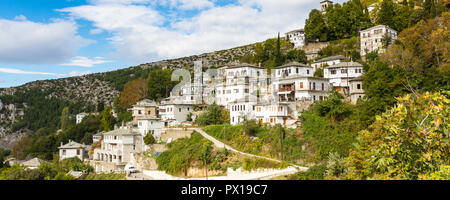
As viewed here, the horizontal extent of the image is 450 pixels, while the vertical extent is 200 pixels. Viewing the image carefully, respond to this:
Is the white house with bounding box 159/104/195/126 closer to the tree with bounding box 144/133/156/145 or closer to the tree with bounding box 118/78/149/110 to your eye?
the tree with bounding box 144/133/156/145

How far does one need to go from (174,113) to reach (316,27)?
35523 mm

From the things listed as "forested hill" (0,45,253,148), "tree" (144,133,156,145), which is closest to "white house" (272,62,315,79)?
"tree" (144,133,156,145)

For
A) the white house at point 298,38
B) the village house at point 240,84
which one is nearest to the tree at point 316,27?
the white house at point 298,38

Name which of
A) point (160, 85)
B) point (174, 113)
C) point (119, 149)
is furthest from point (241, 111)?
point (160, 85)

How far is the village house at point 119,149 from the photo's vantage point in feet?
162

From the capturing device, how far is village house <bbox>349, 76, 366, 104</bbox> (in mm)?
43781

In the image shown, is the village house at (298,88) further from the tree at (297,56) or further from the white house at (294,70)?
the tree at (297,56)

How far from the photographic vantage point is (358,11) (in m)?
69.5

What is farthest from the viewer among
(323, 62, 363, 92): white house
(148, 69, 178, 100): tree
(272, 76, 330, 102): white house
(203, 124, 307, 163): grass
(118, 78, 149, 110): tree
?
(118, 78, 149, 110): tree

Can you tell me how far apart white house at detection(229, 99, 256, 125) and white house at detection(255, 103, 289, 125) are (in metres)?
2.03

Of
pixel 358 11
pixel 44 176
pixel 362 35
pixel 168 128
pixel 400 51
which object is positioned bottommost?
pixel 44 176
